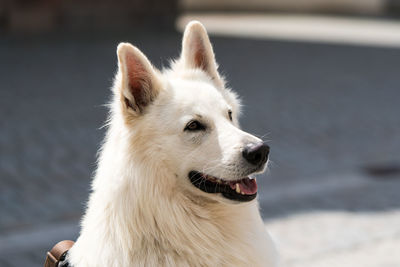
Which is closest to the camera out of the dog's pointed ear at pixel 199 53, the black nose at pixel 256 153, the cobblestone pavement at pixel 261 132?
the black nose at pixel 256 153

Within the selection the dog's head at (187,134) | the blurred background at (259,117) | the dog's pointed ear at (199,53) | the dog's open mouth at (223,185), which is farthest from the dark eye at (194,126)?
the blurred background at (259,117)

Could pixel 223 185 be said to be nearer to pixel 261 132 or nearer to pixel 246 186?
pixel 246 186

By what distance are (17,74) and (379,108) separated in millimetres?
6651

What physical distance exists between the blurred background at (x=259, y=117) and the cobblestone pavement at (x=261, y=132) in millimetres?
22

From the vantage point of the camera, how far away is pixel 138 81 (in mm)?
3404

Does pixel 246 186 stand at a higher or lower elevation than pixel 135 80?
lower

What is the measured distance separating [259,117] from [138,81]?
21.5 ft

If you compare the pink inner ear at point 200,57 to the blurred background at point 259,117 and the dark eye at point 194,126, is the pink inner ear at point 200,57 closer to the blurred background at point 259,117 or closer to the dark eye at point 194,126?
the dark eye at point 194,126

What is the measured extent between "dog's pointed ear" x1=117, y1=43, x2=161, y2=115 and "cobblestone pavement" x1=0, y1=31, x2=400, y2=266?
2.49 meters

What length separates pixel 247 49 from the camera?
16.7 meters

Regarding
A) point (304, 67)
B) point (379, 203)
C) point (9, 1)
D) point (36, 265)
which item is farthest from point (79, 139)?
point (9, 1)

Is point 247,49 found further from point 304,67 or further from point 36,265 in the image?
point 36,265

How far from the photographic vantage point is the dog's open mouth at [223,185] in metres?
3.26

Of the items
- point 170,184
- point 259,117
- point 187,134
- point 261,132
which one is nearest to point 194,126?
point 187,134
